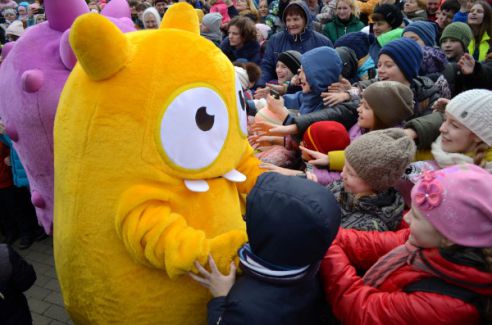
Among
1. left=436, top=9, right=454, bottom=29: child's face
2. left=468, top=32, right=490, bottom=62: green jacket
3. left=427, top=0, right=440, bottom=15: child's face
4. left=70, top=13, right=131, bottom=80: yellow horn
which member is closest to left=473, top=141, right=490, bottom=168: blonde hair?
left=70, top=13, right=131, bottom=80: yellow horn

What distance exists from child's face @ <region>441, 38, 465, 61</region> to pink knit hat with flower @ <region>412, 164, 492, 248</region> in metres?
3.47

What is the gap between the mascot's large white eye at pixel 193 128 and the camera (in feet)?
4.94

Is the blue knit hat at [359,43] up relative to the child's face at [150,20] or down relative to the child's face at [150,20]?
down

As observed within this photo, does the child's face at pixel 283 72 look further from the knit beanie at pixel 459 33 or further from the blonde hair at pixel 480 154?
the blonde hair at pixel 480 154

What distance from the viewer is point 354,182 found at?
1.82 m

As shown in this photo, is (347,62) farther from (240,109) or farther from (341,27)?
→ (240,109)

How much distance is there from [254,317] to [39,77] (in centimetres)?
168

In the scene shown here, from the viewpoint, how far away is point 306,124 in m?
2.57

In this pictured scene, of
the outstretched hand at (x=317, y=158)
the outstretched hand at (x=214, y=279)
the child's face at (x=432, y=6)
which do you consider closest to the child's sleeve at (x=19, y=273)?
the outstretched hand at (x=214, y=279)

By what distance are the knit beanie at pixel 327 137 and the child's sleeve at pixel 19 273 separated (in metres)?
1.68

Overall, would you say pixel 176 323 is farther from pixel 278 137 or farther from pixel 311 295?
pixel 278 137

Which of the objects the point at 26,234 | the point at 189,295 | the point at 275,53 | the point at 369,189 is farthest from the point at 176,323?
the point at 275,53

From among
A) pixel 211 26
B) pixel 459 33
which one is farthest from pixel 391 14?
pixel 211 26

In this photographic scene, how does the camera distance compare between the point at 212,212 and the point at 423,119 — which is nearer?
the point at 212,212
